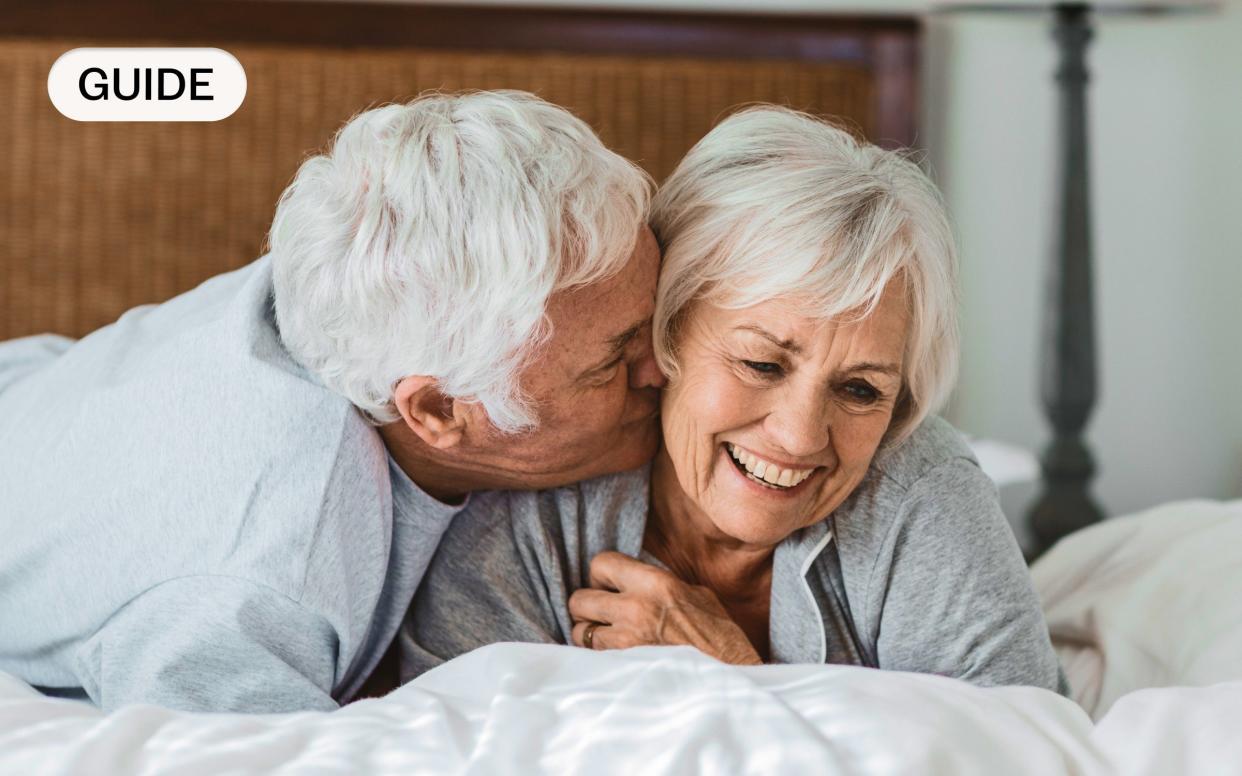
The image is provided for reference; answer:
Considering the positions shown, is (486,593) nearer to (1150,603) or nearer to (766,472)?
(766,472)

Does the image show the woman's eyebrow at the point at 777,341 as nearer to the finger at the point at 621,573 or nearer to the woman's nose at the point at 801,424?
the woman's nose at the point at 801,424

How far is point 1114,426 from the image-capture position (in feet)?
8.98

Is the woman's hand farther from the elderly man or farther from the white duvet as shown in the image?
the white duvet

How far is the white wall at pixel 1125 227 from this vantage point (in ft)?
8.36

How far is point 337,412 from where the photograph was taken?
1.10 m

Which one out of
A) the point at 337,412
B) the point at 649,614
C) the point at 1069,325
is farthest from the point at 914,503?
the point at 1069,325

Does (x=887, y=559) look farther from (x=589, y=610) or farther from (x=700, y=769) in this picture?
(x=700, y=769)

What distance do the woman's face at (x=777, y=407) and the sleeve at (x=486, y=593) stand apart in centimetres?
18

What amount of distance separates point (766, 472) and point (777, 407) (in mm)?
67

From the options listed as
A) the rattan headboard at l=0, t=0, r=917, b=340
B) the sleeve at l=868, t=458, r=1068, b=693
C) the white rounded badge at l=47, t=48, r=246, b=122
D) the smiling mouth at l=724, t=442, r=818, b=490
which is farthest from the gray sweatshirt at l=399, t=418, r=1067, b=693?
the white rounded badge at l=47, t=48, r=246, b=122

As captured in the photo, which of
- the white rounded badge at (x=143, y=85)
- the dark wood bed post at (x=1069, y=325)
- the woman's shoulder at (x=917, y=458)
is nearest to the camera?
the woman's shoulder at (x=917, y=458)

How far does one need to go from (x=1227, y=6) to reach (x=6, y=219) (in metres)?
2.41

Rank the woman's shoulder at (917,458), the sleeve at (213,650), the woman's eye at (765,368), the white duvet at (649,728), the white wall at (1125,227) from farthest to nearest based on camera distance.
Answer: the white wall at (1125,227), the woman's shoulder at (917,458), the woman's eye at (765,368), the sleeve at (213,650), the white duvet at (649,728)

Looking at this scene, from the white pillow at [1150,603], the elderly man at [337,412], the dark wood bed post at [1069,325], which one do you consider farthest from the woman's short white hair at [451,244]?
the dark wood bed post at [1069,325]
